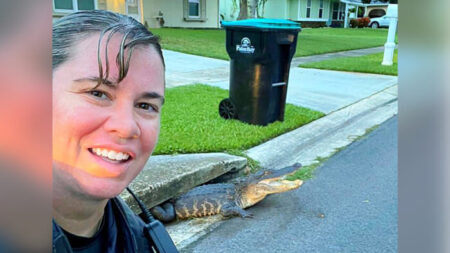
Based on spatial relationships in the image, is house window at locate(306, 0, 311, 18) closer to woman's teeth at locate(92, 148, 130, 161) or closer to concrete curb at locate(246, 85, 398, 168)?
concrete curb at locate(246, 85, 398, 168)

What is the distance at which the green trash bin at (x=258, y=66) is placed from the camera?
422 cm

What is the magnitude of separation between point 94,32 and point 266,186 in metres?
2.39

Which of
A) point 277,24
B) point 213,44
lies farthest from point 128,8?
point 213,44

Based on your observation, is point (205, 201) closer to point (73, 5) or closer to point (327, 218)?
point (327, 218)

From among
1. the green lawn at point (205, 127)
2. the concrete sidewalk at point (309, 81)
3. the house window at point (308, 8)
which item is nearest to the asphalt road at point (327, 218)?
the green lawn at point (205, 127)

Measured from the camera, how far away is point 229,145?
3.92 metres

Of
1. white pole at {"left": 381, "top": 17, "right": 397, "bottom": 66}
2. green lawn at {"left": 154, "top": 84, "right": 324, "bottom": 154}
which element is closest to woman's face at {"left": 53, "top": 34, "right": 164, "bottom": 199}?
green lawn at {"left": 154, "top": 84, "right": 324, "bottom": 154}

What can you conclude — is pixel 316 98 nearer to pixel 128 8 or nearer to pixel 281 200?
pixel 281 200

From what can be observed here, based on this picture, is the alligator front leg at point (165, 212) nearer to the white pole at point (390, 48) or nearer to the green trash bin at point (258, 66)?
the green trash bin at point (258, 66)

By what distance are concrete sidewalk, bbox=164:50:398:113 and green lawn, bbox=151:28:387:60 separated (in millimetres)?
499

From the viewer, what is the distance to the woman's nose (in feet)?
2.38

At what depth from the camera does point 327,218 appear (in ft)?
9.41

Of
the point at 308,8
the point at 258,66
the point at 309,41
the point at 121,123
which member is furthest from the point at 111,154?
the point at 308,8
